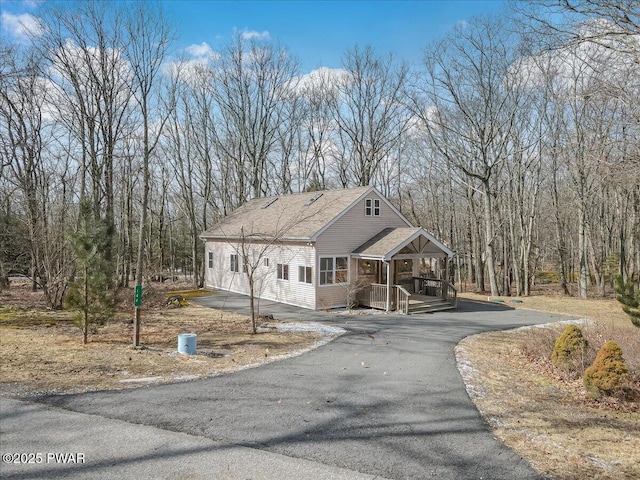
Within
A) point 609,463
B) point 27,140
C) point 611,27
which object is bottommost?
point 609,463

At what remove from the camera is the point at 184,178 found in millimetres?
33469

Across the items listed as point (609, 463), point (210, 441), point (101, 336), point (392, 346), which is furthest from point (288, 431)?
point (101, 336)

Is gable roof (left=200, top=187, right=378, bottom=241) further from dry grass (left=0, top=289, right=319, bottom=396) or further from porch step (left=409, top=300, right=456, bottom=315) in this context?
porch step (left=409, top=300, right=456, bottom=315)

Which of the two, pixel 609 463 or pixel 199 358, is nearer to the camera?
pixel 609 463

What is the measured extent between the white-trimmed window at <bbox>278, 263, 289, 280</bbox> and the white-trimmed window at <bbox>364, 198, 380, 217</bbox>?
4688 mm

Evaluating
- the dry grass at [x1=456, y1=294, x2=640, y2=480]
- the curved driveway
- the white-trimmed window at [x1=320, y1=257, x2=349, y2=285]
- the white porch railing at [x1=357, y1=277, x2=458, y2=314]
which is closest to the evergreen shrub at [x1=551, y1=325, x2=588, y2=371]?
the dry grass at [x1=456, y1=294, x2=640, y2=480]

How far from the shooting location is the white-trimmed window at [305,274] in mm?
19609

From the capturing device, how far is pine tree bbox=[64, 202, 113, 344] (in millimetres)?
11305

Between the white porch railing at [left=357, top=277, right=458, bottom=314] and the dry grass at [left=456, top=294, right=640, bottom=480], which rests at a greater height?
the white porch railing at [left=357, top=277, right=458, bottom=314]

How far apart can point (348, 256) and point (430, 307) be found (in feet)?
14.3

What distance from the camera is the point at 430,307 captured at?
19.3 metres

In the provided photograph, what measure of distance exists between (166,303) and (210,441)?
51.5 feet

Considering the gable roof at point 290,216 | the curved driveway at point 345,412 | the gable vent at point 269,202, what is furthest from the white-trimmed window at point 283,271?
the curved driveway at point 345,412

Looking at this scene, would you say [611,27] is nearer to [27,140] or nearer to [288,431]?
[288,431]
